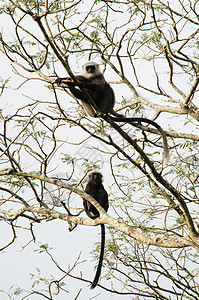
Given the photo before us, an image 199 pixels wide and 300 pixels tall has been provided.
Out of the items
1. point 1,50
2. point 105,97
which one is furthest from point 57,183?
point 1,50

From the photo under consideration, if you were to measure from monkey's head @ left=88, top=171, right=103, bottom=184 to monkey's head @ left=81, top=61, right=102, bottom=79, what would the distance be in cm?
211

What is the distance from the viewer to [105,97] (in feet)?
16.8

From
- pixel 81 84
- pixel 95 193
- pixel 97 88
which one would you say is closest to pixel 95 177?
Result: pixel 95 193

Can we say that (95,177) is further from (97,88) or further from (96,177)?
(97,88)

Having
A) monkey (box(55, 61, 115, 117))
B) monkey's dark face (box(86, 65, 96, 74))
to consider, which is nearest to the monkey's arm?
monkey (box(55, 61, 115, 117))

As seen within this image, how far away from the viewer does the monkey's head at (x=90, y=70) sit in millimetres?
5199

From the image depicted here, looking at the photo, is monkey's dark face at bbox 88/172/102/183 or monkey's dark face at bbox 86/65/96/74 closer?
monkey's dark face at bbox 86/65/96/74

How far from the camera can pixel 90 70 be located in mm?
5227

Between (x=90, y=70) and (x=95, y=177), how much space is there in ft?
7.29

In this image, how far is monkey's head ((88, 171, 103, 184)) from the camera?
256 inches

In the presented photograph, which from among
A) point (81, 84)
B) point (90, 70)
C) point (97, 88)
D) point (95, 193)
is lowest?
point (95, 193)

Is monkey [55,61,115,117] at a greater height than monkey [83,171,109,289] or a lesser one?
greater

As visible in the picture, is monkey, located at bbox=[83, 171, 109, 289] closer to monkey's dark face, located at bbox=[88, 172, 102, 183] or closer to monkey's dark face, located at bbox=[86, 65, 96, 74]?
monkey's dark face, located at bbox=[88, 172, 102, 183]

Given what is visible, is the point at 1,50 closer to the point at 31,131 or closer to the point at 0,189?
the point at 31,131
